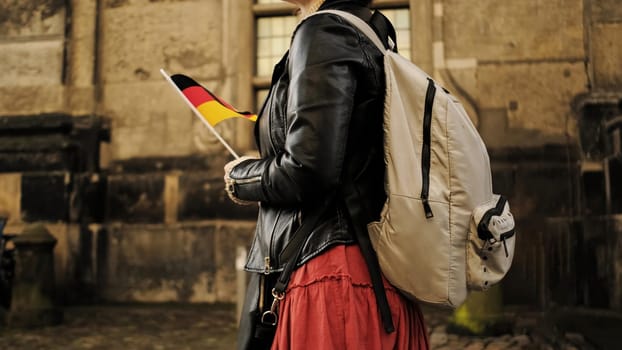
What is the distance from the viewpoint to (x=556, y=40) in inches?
221

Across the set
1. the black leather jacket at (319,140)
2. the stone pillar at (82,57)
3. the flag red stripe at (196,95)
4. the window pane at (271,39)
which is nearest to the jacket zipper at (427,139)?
the black leather jacket at (319,140)

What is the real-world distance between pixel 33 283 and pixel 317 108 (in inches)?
178

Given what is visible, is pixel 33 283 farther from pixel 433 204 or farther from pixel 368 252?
pixel 433 204

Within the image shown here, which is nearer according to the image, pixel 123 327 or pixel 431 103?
pixel 431 103

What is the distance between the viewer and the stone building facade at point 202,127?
17.9 feet

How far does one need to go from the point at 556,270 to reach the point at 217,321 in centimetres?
312

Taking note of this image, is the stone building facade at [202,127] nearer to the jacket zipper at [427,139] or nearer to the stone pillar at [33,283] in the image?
Result: the stone pillar at [33,283]

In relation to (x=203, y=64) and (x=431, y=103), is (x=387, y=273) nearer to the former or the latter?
(x=431, y=103)

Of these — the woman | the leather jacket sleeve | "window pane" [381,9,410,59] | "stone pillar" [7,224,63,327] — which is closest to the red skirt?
the woman

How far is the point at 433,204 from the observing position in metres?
1.28

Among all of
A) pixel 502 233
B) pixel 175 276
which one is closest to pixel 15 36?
pixel 175 276

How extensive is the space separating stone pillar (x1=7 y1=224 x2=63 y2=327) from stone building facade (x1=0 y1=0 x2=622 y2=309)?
992 mm

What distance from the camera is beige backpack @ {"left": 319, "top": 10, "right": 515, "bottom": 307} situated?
128 cm

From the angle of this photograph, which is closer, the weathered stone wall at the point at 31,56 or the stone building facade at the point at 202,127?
the stone building facade at the point at 202,127
